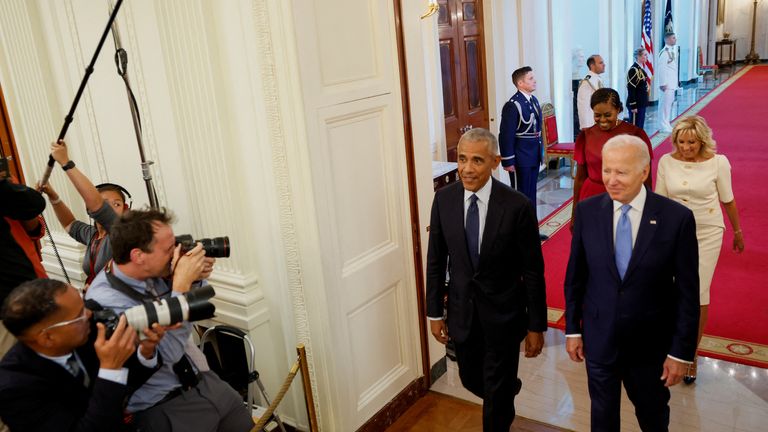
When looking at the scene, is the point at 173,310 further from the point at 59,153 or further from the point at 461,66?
the point at 461,66

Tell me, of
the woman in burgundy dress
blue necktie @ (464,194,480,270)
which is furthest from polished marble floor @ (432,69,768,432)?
blue necktie @ (464,194,480,270)

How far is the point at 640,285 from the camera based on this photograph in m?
2.69

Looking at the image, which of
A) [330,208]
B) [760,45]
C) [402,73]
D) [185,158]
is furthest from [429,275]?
[760,45]

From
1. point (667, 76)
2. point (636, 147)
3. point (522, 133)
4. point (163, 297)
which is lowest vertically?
point (667, 76)

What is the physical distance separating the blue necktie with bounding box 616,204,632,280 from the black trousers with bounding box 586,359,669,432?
0.43m

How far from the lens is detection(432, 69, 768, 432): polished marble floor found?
357cm

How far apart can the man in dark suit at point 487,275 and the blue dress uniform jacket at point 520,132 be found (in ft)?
10.5

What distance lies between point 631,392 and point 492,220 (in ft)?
3.16

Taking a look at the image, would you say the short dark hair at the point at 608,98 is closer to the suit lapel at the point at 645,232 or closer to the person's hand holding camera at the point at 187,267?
the suit lapel at the point at 645,232

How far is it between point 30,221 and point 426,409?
236 cm

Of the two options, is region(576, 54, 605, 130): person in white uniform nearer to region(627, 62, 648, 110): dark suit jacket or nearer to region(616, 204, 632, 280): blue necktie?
region(627, 62, 648, 110): dark suit jacket

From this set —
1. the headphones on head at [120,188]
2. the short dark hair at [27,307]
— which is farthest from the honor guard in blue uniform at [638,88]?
the short dark hair at [27,307]

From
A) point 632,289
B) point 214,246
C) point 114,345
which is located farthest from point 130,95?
point 632,289

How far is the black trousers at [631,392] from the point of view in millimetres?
2850
